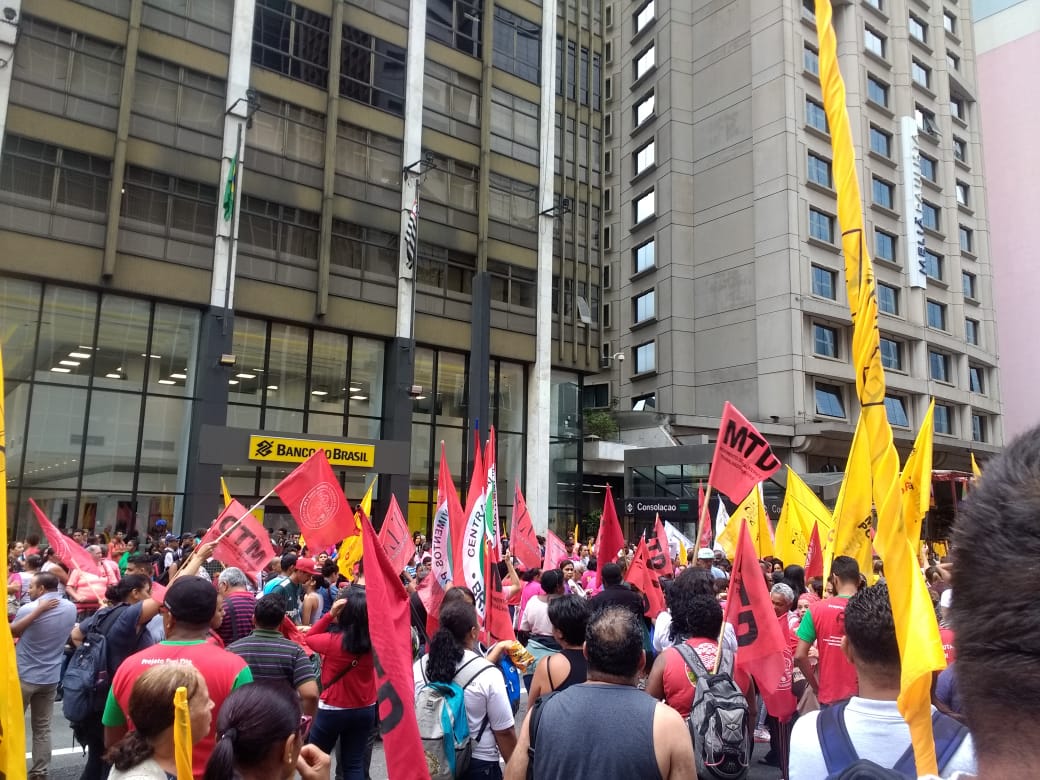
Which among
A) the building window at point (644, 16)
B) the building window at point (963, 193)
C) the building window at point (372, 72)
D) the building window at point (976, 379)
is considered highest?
the building window at point (644, 16)

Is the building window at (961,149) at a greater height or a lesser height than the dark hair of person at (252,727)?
greater

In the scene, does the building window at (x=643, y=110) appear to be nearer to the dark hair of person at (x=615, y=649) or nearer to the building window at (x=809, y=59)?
the building window at (x=809, y=59)

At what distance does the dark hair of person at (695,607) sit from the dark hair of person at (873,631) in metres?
1.93

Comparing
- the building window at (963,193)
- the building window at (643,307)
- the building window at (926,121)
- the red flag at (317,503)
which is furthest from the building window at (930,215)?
the red flag at (317,503)

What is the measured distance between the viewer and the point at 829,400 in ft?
134

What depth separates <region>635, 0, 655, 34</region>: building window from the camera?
48062mm

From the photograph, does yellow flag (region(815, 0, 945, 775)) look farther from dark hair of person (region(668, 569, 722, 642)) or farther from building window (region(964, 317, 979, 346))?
building window (region(964, 317, 979, 346))

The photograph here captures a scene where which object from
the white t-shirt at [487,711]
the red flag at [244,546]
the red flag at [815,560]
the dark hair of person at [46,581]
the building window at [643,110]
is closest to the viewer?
the white t-shirt at [487,711]

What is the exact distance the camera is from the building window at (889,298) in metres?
44.1

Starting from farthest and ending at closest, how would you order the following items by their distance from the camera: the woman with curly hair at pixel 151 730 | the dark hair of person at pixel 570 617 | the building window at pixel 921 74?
1. the building window at pixel 921 74
2. the dark hair of person at pixel 570 617
3. the woman with curly hair at pixel 151 730

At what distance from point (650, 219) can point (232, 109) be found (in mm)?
26374

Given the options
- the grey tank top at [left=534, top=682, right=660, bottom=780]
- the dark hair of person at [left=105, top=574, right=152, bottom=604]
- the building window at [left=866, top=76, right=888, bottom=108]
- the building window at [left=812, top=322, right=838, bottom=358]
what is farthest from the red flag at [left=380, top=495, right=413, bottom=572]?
the building window at [left=866, top=76, right=888, bottom=108]

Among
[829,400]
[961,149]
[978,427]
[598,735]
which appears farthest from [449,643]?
[961,149]

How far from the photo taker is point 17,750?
2.79 m
